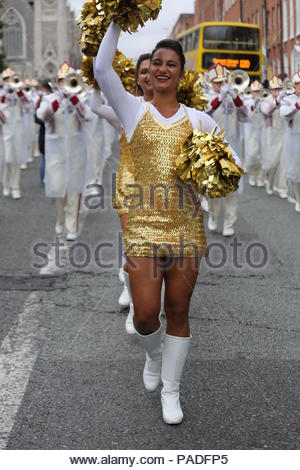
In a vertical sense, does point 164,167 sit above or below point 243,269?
above

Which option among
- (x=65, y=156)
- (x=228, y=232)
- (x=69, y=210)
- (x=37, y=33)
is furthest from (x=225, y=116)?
(x=37, y=33)

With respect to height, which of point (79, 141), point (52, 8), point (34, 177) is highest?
point (52, 8)

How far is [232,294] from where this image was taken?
699 cm

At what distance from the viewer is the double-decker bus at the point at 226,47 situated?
2777 centimetres

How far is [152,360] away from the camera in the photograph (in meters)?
4.28

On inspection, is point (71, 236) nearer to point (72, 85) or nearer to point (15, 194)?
point (72, 85)

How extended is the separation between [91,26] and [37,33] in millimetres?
120340

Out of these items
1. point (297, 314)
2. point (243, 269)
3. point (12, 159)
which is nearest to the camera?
point (297, 314)

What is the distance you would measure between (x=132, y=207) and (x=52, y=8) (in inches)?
4923

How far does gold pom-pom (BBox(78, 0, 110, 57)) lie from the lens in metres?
4.15

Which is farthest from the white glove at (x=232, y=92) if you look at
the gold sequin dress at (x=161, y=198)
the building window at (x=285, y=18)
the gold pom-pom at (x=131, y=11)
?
the building window at (x=285, y=18)

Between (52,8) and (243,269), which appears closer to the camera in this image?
(243,269)
